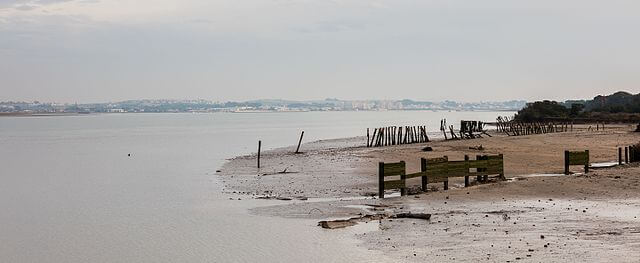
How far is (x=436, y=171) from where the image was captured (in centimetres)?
2330

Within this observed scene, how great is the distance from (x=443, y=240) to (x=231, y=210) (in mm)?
9786

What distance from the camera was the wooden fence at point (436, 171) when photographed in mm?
22406

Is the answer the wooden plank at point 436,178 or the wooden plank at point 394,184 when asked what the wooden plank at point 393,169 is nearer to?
the wooden plank at point 394,184

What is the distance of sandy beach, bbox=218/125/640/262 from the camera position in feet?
43.8

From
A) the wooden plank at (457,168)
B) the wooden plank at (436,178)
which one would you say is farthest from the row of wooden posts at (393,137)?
the wooden plank at (436,178)

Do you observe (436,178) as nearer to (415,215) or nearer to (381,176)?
(381,176)

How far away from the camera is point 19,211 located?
25953 millimetres

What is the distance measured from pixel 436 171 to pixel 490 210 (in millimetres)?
4741

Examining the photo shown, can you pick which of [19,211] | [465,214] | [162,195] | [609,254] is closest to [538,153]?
[162,195]

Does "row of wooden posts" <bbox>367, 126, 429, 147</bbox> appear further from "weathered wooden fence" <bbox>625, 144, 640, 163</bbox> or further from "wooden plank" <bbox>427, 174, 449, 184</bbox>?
"wooden plank" <bbox>427, 174, 449, 184</bbox>

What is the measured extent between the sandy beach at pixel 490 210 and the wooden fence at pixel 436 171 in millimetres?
476

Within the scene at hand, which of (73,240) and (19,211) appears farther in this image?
(19,211)

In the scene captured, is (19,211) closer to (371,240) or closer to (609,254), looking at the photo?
(371,240)

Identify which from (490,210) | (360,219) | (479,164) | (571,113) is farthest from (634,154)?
(571,113)
